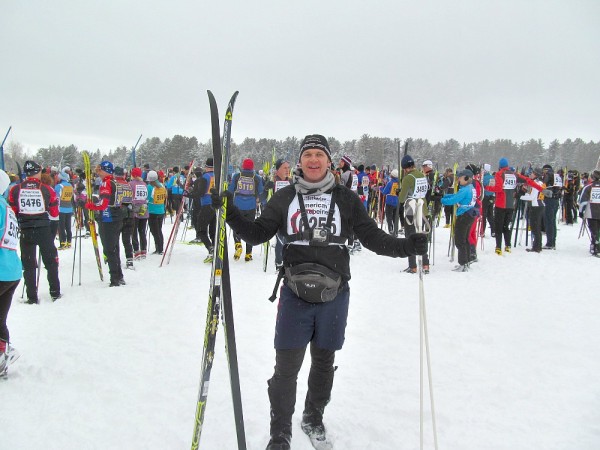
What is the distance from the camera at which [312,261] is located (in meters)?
2.58

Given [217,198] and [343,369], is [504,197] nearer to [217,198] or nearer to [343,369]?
[343,369]

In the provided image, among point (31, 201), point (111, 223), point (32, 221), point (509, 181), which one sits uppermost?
point (509, 181)

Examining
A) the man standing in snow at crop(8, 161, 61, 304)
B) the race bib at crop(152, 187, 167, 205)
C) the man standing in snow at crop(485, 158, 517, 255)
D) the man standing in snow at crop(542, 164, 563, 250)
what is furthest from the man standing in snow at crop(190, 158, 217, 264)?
the man standing in snow at crop(542, 164, 563, 250)

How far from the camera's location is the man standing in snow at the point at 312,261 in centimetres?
253

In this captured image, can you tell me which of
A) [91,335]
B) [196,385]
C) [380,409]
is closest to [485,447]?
[380,409]

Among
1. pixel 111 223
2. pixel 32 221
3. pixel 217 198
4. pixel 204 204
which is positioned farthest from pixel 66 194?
pixel 217 198

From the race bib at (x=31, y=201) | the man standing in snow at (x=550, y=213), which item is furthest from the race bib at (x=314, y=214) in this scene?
the man standing in snow at (x=550, y=213)

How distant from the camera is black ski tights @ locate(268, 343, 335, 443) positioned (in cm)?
255

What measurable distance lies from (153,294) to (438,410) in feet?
15.9

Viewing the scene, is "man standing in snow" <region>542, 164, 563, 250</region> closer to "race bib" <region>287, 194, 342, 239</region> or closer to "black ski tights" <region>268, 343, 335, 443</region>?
"race bib" <region>287, 194, 342, 239</region>

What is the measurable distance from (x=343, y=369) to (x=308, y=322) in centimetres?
166

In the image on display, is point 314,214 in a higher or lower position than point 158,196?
lower

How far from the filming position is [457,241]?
8.36 m

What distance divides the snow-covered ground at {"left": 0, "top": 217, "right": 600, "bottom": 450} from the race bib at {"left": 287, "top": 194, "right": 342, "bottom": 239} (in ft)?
4.97
